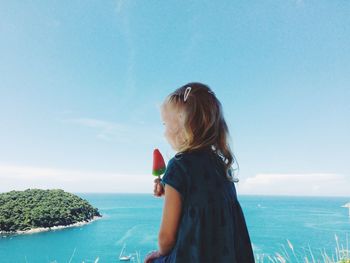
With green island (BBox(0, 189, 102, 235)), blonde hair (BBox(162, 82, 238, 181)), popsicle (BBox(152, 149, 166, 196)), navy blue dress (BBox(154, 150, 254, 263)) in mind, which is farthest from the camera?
green island (BBox(0, 189, 102, 235))

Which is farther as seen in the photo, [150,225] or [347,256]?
[150,225]

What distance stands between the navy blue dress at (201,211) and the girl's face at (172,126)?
9 centimetres

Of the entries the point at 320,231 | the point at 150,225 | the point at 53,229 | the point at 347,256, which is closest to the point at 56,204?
Answer: the point at 53,229

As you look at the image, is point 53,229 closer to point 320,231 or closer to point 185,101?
point 320,231

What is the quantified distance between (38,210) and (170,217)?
6652cm

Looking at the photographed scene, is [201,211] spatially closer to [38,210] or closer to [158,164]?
[158,164]

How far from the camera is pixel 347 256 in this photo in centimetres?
309

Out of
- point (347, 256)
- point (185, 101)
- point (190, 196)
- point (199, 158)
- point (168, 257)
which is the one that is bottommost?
Answer: point (347, 256)

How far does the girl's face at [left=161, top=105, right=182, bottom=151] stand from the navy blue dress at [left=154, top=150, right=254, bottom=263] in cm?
9

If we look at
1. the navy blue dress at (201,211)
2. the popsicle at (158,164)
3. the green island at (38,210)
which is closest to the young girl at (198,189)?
the navy blue dress at (201,211)

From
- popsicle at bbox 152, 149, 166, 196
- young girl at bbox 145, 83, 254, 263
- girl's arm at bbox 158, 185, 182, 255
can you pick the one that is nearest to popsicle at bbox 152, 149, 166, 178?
popsicle at bbox 152, 149, 166, 196

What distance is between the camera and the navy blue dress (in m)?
1.17

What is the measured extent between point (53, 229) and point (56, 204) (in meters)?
4.33

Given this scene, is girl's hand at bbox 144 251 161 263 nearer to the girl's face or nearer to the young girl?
the young girl
